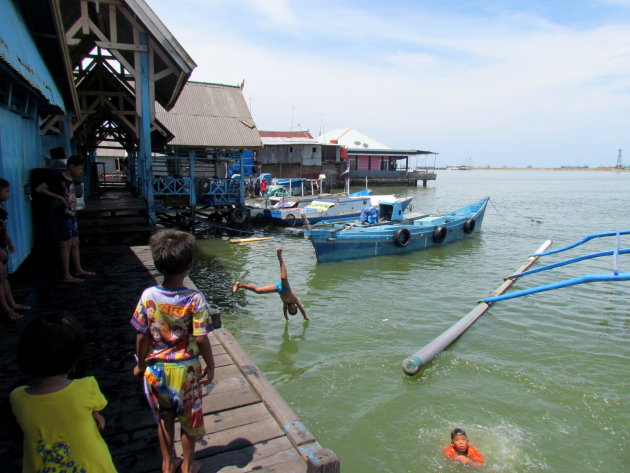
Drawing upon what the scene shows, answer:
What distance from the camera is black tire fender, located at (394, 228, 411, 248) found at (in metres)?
15.2

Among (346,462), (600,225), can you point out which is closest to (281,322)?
(346,462)

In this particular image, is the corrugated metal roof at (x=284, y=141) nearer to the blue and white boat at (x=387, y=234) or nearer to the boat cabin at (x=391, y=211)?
the blue and white boat at (x=387, y=234)

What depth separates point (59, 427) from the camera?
1988mm

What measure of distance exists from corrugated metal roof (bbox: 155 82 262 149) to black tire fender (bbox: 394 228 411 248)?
22.6ft

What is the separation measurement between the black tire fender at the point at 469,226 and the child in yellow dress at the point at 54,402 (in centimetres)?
1866

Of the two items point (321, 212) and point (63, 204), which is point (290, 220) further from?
point (63, 204)

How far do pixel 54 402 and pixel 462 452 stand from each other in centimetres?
435

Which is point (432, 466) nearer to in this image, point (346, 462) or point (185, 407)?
point (346, 462)

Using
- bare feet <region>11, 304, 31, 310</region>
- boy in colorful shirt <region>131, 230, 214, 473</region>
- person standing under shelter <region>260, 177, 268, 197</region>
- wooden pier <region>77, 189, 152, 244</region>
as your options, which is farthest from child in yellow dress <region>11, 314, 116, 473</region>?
person standing under shelter <region>260, 177, 268, 197</region>

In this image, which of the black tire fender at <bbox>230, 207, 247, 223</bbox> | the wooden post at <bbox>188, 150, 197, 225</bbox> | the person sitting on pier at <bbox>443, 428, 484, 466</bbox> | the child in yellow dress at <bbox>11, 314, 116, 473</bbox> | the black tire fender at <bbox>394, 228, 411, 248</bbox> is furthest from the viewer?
the black tire fender at <bbox>230, 207, 247, 223</bbox>

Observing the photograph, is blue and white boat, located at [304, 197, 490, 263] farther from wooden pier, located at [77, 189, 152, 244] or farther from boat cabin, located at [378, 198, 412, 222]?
wooden pier, located at [77, 189, 152, 244]

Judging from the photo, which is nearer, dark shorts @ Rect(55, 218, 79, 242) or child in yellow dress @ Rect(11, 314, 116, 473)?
child in yellow dress @ Rect(11, 314, 116, 473)

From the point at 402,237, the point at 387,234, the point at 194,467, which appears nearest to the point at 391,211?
the point at 402,237

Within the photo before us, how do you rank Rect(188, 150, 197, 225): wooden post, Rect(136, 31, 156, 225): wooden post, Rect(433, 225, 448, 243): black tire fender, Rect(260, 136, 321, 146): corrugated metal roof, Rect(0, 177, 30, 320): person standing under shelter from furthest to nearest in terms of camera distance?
Rect(260, 136, 321, 146): corrugated metal roof → Rect(188, 150, 197, 225): wooden post → Rect(433, 225, 448, 243): black tire fender → Rect(136, 31, 156, 225): wooden post → Rect(0, 177, 30, 320): person standing under shelter
